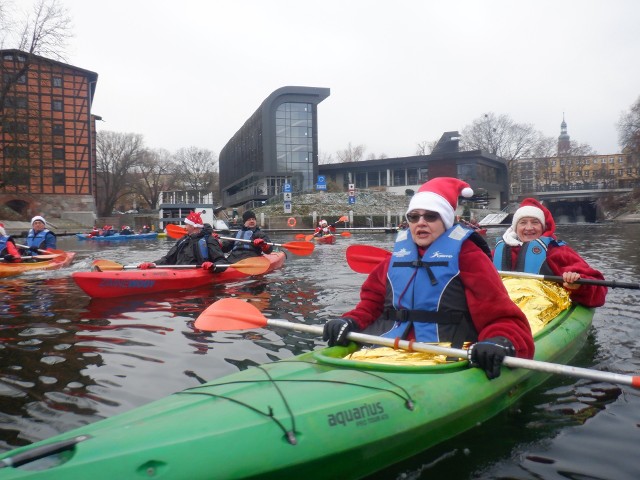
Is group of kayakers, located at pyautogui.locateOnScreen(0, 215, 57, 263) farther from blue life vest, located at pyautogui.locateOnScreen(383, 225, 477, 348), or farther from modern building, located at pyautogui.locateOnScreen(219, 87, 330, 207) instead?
modern building, located at pyautogui.locateOnScreen(219, 87, 330, 207)

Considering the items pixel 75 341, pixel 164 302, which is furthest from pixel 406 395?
pixel 164 302

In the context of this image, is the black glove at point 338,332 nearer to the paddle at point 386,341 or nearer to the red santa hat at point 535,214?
the paddle at point 386,341

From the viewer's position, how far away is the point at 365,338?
132 inches

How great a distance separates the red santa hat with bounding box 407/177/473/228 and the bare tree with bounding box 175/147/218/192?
67.1 m

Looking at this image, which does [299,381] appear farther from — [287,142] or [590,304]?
[287,142]

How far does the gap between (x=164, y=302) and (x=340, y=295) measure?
2656 millimetres

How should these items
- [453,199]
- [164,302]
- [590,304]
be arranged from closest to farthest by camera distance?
[453,199]
[590,304]
[164,302]

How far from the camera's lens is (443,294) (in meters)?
3.37

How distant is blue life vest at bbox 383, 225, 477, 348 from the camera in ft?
11.1

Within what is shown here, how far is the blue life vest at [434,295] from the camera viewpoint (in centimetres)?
337

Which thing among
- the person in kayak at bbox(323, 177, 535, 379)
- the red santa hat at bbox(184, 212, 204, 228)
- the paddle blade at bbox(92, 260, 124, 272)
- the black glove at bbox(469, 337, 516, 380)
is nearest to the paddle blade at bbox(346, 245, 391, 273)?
the person in kayak at bbox(323, 177, 535, 379)

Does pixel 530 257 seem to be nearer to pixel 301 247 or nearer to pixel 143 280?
pixel 143 280

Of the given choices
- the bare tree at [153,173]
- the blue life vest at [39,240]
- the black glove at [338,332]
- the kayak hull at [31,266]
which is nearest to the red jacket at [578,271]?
the black glove at [338,332]

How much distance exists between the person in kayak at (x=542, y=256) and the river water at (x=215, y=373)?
563mm
